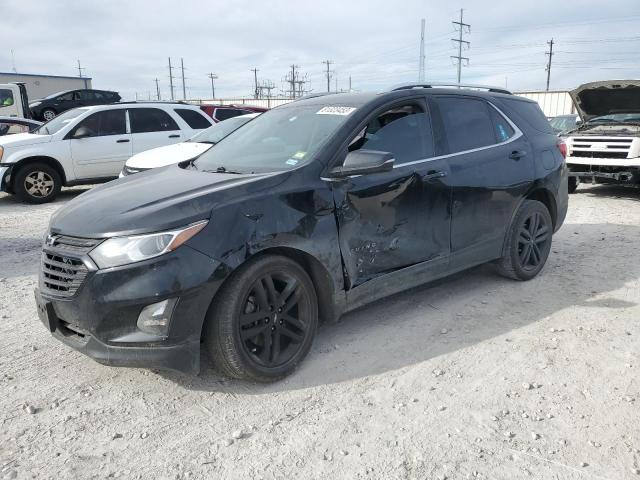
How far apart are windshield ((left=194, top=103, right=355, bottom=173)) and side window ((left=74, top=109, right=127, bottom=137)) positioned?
637 centimetres

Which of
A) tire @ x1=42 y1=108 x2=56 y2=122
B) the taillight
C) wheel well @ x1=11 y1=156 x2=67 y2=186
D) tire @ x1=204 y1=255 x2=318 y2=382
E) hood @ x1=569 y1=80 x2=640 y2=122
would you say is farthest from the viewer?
tire @ x1=42 y1=108 x2=56 y2=122

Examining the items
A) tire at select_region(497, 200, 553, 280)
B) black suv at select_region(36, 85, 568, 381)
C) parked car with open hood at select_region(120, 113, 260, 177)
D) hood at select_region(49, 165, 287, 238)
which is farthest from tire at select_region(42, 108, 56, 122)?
tire at select_region(497, 200, 553, 280)

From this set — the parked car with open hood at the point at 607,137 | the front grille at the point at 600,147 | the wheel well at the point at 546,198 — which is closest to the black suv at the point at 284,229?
the wheel well at the point at 546,198

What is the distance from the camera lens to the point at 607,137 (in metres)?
9.63

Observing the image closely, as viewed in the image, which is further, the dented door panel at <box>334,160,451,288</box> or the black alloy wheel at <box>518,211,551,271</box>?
the black alloy wheel at <box>518,211,551,271</box>

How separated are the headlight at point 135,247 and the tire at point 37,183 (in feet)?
25.1

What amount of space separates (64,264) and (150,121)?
785cm

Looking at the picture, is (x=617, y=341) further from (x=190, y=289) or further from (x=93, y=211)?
(x=93, y=211)

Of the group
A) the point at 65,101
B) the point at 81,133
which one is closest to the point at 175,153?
the point at 81,133

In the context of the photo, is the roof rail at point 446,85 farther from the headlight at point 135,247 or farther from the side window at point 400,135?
the headlight at point 135,247

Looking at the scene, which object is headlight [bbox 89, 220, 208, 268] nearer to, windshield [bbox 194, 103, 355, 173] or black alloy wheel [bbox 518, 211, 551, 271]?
windshield [bbox 194, 103, 355, 173]

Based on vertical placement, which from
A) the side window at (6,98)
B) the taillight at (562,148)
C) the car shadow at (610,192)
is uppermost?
the side window at (6,98)

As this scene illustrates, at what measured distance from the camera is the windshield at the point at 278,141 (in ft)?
11.8

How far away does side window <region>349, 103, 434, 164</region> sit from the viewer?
376cm
